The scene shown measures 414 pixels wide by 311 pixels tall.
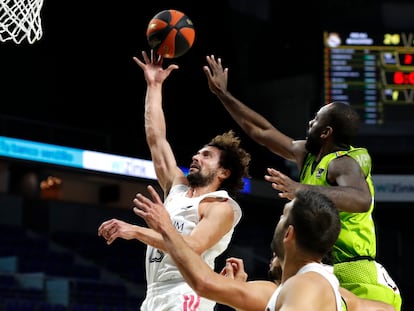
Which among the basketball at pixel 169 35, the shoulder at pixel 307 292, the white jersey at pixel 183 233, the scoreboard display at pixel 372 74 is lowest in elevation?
the shoulder at pixel 307 292

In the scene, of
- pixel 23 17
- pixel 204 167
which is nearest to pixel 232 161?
pixel 204 167

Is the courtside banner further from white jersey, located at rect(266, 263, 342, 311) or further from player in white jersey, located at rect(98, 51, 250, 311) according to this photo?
white jersey, located at rect(266, 263, 342, 311)

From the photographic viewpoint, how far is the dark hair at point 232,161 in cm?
446

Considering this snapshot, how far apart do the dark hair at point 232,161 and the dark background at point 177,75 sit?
792 cm

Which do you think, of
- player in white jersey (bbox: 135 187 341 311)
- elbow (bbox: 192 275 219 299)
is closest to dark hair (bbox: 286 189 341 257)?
player in white jersey (bbox: 135 187 341 311)

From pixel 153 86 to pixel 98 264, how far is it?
8.85m

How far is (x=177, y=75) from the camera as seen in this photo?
14.2m

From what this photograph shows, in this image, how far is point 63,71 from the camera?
13617mm

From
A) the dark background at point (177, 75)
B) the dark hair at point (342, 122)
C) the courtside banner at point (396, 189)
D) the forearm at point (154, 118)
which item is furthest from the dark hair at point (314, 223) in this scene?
the courtside banner at point (396, 189)

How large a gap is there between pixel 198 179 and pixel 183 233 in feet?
1.18

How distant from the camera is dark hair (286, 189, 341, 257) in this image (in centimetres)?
261

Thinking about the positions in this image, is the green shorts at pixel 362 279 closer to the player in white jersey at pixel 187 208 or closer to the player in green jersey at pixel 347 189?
the player in green jersey at pixel 347 189

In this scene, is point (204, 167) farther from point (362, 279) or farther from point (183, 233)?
point (362, 279)

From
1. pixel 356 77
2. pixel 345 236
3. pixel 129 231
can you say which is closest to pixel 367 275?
pixel 345 236
